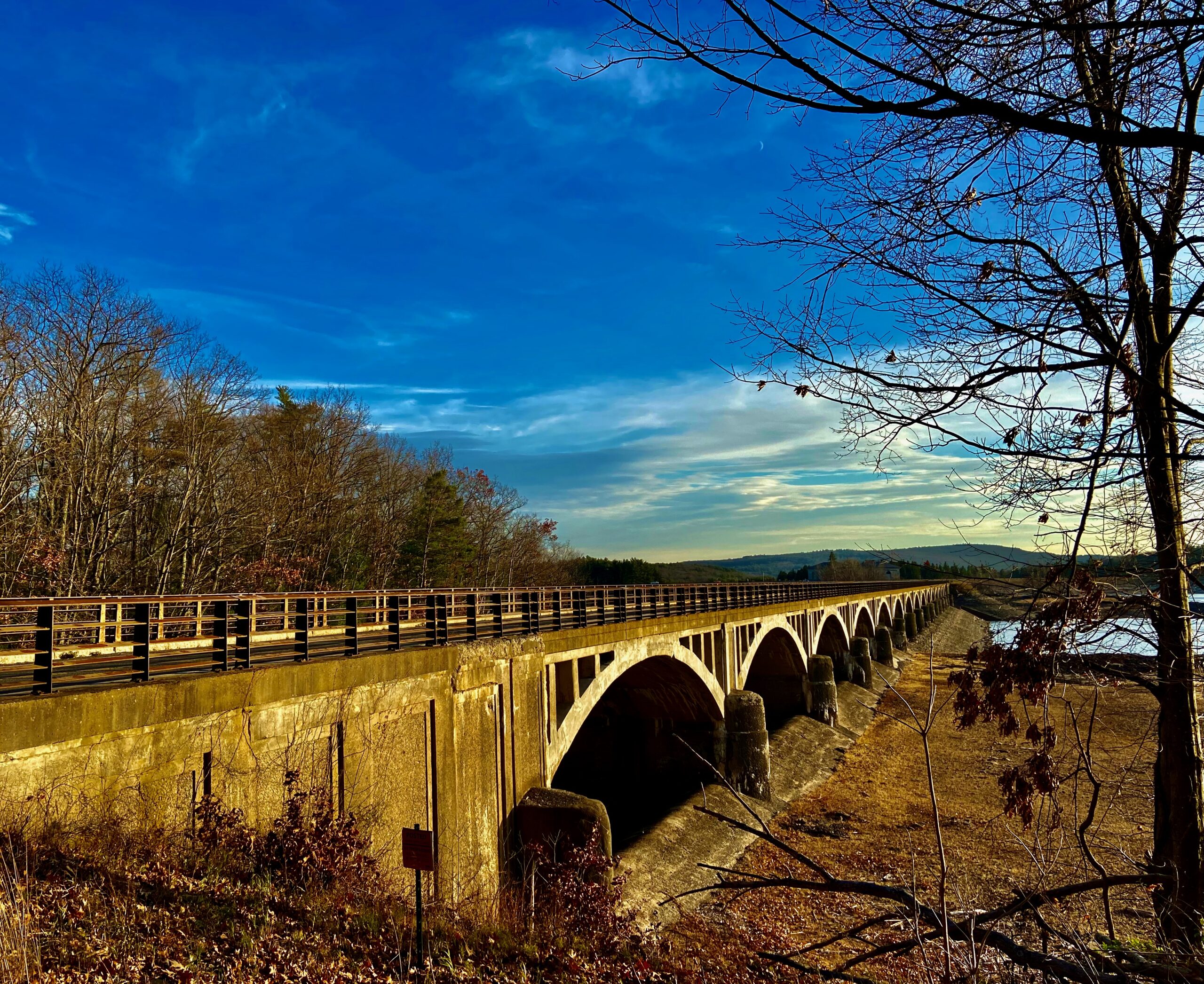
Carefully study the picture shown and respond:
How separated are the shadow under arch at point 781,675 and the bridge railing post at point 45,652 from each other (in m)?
30.9

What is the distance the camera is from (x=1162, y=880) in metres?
4.29

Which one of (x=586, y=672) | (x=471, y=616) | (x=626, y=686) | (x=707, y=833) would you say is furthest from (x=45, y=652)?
(x=626, y=686)

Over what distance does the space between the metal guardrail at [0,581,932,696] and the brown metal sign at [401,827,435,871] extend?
10.1ft

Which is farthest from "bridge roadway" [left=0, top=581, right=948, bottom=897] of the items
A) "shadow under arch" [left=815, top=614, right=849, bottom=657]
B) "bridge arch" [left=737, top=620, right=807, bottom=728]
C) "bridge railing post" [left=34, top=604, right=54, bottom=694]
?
"shadow under arch" [left=815, top=614, right=849, bottom=657]

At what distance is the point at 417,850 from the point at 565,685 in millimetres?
8841

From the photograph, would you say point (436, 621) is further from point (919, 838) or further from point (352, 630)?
point (919, 838)

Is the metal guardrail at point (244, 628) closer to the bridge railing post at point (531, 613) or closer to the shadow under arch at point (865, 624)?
the bridge railing post at point (531, 613)

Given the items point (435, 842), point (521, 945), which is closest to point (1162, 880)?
point (521, 945)

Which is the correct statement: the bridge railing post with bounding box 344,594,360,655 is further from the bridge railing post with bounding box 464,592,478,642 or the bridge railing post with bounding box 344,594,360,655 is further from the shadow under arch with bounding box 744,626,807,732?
the shadow under arch with bounding box 744,626,807,732

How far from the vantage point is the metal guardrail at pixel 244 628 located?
7.43 m

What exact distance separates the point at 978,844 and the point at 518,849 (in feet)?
45.0

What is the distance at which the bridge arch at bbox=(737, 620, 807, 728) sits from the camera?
35312 millimetres

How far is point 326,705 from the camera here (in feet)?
30.9

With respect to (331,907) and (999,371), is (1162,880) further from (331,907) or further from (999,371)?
(331,907)
